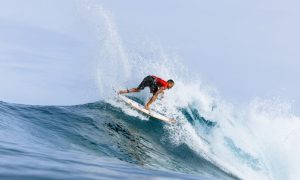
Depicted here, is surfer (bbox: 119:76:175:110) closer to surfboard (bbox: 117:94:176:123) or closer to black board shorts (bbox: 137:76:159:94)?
black board shorts (bbox: 137:76:159:94)

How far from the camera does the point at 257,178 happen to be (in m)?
16.9

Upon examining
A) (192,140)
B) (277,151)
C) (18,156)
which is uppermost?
(277,151)

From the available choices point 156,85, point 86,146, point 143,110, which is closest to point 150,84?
point 156,85

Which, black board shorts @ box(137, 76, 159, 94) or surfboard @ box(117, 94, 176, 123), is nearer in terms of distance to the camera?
black board shorts @ box(137, 76, 159, 94)

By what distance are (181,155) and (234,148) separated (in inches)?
188

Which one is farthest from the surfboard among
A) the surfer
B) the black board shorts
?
the black board shorts

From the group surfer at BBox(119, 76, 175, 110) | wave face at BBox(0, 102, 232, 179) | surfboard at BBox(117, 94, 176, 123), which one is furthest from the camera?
surfboard at BBox(117, 94, 176, 123)

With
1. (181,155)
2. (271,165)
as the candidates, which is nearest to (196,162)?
(181,155)

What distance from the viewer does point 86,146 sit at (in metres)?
12.4

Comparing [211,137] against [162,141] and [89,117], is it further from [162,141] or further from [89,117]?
[89,117]

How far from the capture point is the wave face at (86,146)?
7.66 metres

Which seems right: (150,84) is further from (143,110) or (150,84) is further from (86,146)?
(86,146)

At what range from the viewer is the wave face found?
7.66m

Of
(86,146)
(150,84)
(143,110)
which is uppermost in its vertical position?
(150,84)
